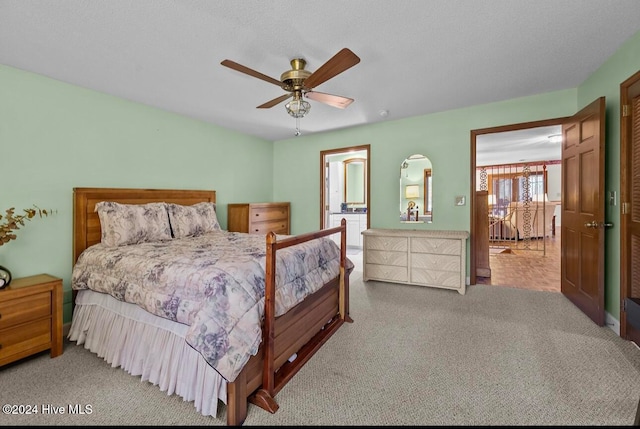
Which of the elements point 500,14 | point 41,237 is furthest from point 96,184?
point 500,14

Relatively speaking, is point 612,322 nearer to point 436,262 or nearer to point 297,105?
point 436,262

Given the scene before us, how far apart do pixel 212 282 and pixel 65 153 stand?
2.41m

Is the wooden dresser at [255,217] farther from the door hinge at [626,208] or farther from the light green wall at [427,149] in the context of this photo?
the door hinge at [626,208]

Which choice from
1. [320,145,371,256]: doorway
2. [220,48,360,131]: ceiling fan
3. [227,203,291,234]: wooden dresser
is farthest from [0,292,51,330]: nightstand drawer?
[320,145,371,256]: doorway

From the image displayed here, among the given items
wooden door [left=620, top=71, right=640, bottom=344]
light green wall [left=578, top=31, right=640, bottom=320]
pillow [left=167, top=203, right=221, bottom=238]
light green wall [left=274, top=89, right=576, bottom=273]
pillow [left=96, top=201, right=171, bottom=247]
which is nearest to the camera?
wooden door [left=620, top=71, right=640, bottom=344]

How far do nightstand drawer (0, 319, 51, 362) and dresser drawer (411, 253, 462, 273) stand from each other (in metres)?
3.76

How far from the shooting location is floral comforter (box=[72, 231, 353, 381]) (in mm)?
1463

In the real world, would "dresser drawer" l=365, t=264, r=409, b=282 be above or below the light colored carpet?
above

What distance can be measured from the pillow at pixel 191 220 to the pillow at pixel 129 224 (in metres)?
0.15

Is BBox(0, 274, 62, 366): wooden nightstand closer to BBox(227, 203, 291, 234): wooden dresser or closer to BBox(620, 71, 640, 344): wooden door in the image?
BBox(227, 203, 291, 234): wooden dresser

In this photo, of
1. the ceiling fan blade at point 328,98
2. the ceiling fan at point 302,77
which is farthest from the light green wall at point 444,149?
the ceiling fan at point 302,77

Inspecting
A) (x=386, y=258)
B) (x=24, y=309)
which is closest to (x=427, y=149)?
(x=386, y=258)

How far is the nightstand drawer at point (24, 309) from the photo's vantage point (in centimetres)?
197

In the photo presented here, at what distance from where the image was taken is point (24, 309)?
2061 mm
